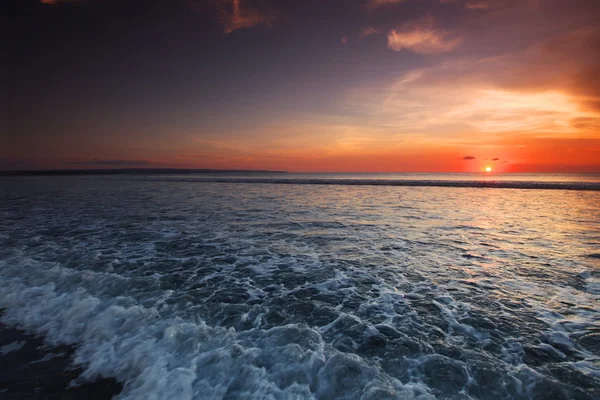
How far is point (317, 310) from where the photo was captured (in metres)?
6.50

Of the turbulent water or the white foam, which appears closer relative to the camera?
the white foam

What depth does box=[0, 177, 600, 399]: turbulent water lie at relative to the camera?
14.3ft

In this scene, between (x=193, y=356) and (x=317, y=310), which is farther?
(x=317, y=310)

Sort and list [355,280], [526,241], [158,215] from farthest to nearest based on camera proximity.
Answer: [158,215] < [526,241] < [355,280]

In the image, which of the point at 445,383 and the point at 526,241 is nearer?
the point at 445,383

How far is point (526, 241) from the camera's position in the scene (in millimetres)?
12312

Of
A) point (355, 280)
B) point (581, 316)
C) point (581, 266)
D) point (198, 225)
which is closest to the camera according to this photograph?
point (581, 316)

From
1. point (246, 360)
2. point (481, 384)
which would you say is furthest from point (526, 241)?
point (246, 360)

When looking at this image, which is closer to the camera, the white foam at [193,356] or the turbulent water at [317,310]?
the white foam at [193,356]

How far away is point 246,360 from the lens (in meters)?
4.76

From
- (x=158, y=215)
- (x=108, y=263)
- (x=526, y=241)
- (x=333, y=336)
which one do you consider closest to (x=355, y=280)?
(x=333, y=336)

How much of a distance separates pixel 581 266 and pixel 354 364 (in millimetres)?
9472

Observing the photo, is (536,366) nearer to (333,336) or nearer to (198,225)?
(333,336)

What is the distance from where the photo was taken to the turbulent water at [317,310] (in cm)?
436
